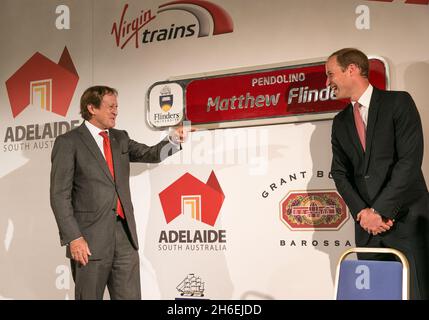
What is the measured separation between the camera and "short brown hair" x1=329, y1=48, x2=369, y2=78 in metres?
3.71

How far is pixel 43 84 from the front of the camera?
208 inches

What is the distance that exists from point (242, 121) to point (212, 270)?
110 cm

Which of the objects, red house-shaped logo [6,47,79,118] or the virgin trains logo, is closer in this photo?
the virgin trains logo

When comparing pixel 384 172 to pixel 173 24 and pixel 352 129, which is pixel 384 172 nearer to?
pixel 352 129

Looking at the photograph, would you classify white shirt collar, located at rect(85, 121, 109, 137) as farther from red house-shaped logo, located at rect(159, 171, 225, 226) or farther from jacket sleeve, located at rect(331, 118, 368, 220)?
jacket sleeve, located at rect(331, 118, 368, 220)

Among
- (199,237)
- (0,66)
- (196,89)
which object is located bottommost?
(199,237)

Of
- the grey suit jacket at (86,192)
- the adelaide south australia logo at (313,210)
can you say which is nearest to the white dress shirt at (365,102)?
the adelaide south australia logo at (313,210)

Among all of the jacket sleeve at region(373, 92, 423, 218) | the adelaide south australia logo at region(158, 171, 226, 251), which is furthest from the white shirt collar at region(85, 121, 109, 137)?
the jacket sleeve at region(373, 92, 423, 218)

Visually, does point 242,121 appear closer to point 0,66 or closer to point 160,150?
point 160,150

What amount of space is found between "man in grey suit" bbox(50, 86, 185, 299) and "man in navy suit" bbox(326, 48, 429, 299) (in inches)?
57.7

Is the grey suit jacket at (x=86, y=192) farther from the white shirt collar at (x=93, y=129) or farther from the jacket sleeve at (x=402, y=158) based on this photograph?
the jacket sleeve at (x=402, y=158)

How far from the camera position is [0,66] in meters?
5.50

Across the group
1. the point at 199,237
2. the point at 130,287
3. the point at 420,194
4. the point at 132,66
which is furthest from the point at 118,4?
the point at 420,194

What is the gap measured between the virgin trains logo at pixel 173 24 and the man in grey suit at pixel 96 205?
739 millimetres
